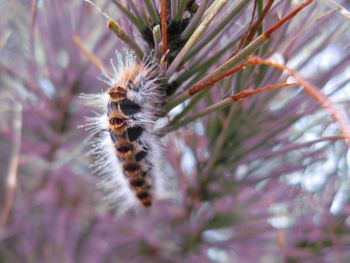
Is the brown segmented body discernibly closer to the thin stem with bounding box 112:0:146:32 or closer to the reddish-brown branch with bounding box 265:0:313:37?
the thin stem with bounding box 112:0:146:32

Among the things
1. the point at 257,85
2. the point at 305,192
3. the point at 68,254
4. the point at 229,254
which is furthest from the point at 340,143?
the point at 68,254

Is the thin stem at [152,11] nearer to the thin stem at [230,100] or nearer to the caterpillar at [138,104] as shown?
the caterpillar at [138,104]

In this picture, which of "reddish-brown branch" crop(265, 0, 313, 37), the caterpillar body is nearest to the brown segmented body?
the caterpillar body

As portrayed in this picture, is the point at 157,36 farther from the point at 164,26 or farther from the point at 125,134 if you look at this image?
the point at 125,134

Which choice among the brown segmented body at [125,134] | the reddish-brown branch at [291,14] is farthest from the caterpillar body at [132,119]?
the reddish-brown branch at [291,14]

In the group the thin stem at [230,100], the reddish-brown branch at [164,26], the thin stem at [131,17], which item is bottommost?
the thin stem at [230,100]
